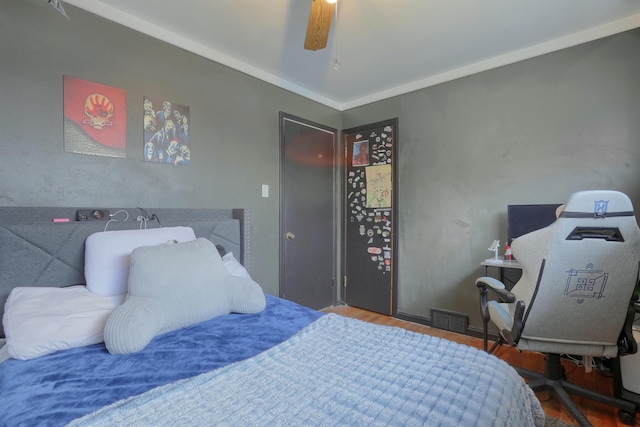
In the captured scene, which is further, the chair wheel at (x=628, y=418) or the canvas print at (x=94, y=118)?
the canvas print at (x=94, y=118)

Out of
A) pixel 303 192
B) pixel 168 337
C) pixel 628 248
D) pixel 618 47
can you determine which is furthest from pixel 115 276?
pixel 618 47

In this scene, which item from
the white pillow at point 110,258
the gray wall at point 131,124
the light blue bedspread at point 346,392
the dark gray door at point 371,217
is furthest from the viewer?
the dark gray door at point 371,217

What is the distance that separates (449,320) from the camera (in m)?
2.91

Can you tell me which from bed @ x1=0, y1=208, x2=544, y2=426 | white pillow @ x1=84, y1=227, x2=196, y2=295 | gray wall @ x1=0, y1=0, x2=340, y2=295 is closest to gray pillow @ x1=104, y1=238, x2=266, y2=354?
bed @ x1=0, y1=208, x2=544, y2=426

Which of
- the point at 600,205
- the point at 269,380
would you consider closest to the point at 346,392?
the point at 269,380

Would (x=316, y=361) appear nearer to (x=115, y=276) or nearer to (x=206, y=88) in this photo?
(x=115, y=276)

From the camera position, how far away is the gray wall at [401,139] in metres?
1.71

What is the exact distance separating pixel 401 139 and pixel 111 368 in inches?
122

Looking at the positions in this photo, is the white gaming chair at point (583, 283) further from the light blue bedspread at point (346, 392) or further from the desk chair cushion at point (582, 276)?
the light blue bedspread at point (346, 392)

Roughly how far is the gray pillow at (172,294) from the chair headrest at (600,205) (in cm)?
164

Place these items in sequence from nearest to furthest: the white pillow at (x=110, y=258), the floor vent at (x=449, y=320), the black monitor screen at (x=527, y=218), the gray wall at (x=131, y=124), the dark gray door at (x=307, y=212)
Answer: the white pillow at (x=110, y=258) → the gray wall at (x=131, y=124) → the black monitor screen at (x=527, y=218) → the floor vent at (x=449, y=320) → the dark gray door at (x=307, y=212)

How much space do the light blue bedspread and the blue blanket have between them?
3.2 inches

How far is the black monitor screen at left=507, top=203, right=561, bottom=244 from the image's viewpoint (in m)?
2.31

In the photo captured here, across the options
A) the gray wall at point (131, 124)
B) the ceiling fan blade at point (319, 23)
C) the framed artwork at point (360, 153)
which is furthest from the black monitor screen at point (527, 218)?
the gray wall at point (131, 124)
